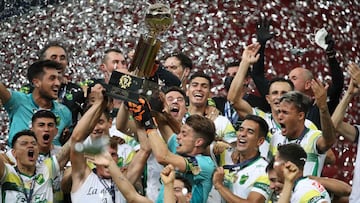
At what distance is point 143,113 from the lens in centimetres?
786

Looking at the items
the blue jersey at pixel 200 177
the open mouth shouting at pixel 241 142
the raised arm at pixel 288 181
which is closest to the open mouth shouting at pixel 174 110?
the open mouth shouting at pixel 241 142

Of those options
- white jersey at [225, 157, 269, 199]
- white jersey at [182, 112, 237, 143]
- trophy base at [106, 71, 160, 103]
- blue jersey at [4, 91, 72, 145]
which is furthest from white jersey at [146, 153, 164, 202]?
trophy base at [106, 71, 160, 103]

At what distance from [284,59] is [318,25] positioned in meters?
0.58

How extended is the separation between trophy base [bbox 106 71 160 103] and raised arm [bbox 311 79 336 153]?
142 centimetres

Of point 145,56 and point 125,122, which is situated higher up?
point 145,56

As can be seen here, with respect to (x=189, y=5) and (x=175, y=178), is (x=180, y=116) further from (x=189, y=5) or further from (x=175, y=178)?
(x=189, y=5)

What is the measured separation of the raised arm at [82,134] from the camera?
27.2 ft

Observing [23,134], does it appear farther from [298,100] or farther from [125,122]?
[298,100]

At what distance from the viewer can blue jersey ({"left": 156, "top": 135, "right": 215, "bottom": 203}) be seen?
8.25 m

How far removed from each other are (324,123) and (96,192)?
1.50m

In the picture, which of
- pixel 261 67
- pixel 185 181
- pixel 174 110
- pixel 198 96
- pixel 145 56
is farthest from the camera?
pixel 261 67

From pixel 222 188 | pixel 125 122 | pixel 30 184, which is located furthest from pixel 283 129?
Result: pixel 30 184

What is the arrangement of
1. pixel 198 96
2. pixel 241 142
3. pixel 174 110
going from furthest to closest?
pixel 198 96 → pixel 174 110 → pixel 241 142

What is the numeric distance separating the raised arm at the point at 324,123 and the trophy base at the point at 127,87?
1.42 m
